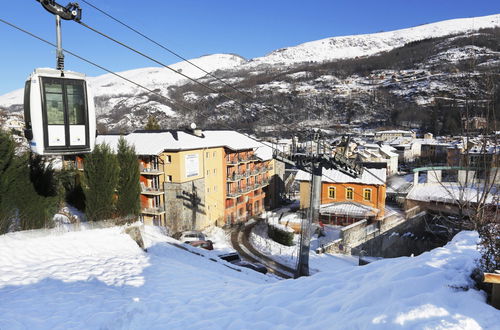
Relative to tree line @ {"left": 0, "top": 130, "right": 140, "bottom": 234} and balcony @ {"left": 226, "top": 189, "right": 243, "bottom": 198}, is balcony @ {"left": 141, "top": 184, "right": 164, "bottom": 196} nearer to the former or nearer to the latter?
balcony @ {"left": 226, "top": 189, "right": 243, "bottom": 198}

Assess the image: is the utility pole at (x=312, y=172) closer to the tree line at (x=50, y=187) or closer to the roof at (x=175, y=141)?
the tree line at (x=50, y=187)

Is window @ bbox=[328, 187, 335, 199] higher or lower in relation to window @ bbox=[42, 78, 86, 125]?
lower

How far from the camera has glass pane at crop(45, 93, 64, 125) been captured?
807 cm

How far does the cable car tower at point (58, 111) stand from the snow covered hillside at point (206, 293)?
3.91m

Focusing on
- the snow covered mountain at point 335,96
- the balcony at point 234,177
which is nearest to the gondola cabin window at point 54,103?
the balcony at point 234,177

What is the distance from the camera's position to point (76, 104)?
28.1 feet

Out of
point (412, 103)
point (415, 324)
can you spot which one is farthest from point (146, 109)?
point (415, 324)

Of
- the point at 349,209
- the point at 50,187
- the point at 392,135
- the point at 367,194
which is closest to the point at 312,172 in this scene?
the point at 50,187

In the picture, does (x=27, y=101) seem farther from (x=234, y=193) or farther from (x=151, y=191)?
(x=234, y=193)

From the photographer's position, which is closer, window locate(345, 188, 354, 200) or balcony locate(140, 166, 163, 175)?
balcony locate(140, 166, 163, 175)

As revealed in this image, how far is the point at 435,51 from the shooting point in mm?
178125

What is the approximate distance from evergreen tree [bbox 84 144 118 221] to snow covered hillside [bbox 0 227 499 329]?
10.7 feet

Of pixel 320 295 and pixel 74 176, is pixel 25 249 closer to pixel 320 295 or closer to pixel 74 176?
pixel 320 295

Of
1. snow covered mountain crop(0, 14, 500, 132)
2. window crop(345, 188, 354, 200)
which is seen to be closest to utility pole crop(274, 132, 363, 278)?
window crop(345, 188, 354, 200)
